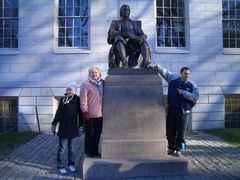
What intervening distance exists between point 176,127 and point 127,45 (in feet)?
7.06

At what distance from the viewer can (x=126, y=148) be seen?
5125 millimetres

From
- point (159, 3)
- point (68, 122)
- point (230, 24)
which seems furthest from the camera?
point (230, 24)

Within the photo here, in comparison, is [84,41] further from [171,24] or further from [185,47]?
[185,47]

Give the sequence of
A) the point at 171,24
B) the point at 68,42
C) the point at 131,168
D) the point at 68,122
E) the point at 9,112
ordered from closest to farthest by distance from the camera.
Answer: the point at 131,168
the point at 68,122
the point at 9,112
the point at 68,42
the point at 171,24

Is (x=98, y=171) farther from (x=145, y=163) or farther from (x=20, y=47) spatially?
(x=20, y=47)

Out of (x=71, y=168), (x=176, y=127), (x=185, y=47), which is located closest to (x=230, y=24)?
(x=185, y=47)

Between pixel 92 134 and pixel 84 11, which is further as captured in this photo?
pixel 84 11

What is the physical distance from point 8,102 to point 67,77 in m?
2.84

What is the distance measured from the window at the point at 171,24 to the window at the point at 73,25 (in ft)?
10.7

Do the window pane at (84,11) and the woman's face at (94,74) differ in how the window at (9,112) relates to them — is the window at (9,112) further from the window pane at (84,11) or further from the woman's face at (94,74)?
the woman's face at (94,74)

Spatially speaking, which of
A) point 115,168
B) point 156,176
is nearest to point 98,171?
point 115,168

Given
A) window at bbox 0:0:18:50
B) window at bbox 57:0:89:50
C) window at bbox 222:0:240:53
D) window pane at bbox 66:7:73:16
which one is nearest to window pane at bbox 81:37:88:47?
window at bbox 57:0:89:50

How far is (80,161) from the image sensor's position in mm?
6086

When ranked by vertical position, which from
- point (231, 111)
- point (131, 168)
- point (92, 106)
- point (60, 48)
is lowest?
point (131, 168)
